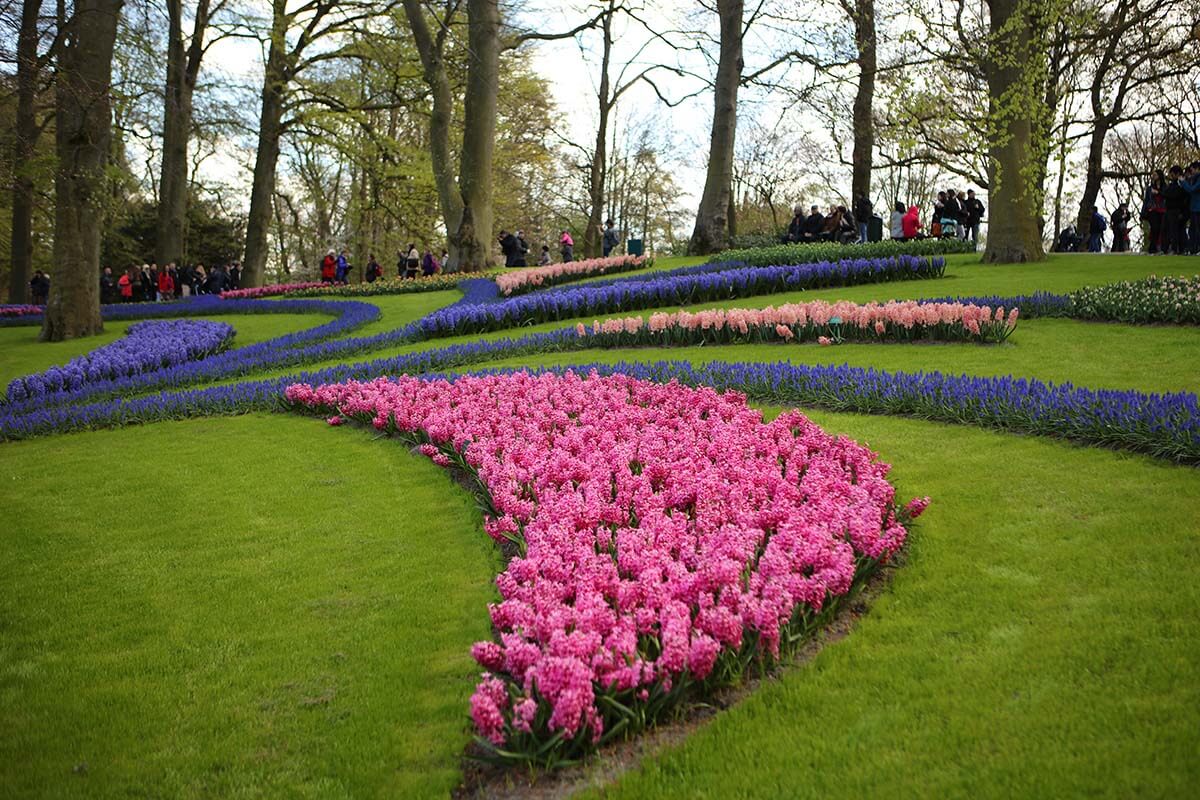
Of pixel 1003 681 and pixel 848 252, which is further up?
pixel 848 252

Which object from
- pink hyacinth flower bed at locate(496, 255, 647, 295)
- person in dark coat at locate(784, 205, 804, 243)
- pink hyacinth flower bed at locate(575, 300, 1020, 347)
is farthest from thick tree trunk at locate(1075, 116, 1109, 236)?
pink hyacinth flower bed at locate(575, 300, 1020, 347)

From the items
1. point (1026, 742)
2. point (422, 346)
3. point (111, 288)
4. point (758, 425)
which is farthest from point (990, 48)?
point (111, 288)

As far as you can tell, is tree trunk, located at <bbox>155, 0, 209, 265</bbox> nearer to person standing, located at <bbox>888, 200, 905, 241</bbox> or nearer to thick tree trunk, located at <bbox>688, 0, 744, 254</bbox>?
thick tree trunk, located at <bbox>688, 0, 744, 254</bbox>

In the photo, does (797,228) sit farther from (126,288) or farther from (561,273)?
(126,288)

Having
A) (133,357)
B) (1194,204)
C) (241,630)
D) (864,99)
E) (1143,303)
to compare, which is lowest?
(241,630)

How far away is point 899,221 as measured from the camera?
24.2 meters

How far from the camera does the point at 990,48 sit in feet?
49.5

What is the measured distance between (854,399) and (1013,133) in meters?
11.8

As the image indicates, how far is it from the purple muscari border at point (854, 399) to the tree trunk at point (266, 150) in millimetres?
21138

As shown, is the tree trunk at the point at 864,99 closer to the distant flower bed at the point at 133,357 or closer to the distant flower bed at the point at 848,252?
the distant flower bed at the point at 848,252

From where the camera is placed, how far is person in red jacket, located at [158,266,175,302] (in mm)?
27812

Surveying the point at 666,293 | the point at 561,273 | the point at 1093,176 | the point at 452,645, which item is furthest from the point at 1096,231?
the point at 452,645

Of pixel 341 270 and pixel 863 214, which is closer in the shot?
pixel 863 214

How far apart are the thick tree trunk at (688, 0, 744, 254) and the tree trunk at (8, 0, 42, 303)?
14909 millimetres
